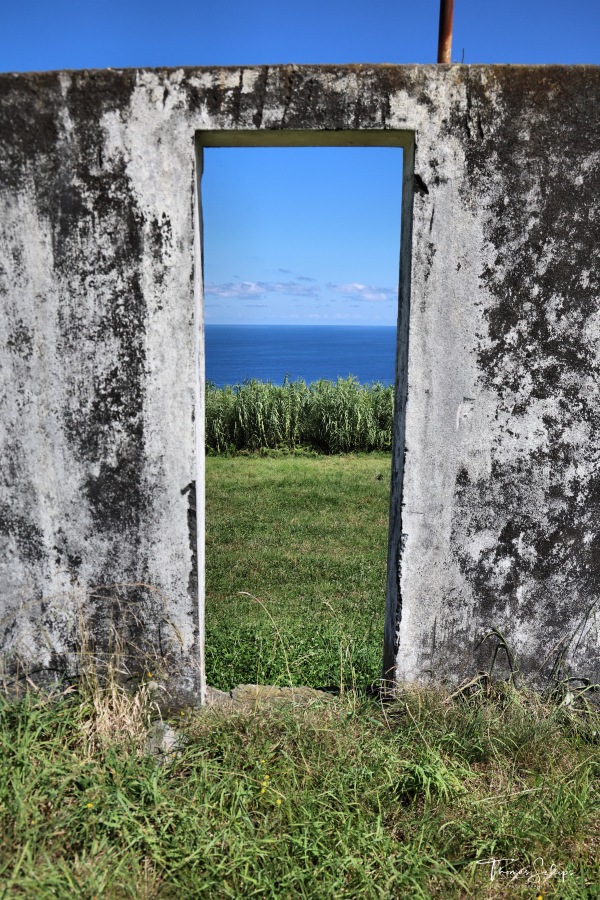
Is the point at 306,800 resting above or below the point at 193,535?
below

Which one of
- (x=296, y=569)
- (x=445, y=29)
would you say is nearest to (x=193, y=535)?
(x=445, y=29)

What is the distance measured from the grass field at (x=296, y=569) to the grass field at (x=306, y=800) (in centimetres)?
42

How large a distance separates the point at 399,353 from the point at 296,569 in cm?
327

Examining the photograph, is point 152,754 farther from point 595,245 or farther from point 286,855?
point 595,245

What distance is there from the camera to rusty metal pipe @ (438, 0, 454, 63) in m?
3.01

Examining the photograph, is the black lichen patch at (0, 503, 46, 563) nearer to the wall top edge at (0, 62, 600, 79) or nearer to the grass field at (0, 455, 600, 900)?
the grass field at (0, 455, 600, 900)

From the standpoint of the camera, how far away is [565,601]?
3227 mm

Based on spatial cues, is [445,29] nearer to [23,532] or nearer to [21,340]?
[21,340]

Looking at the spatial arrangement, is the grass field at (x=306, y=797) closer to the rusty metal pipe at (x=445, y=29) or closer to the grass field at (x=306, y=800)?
the grass field at (x=306, y=800)

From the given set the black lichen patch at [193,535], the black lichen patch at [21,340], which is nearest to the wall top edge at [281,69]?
the black lichen patch at [21,340]

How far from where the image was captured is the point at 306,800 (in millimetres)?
2615

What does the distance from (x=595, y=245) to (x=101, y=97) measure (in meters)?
2.16

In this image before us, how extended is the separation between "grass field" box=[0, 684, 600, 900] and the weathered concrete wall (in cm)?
29

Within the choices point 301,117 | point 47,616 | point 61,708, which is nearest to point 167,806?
point 61,708
